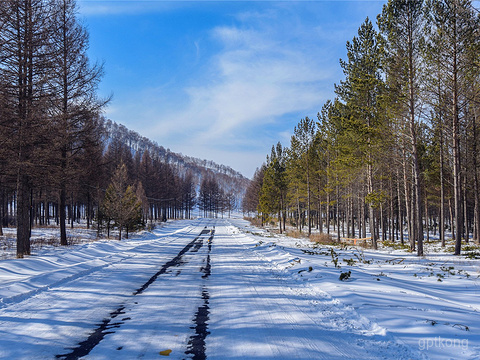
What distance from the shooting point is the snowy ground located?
4.02 m

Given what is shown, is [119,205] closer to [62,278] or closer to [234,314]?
[62,278]

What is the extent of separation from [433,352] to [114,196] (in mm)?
23810

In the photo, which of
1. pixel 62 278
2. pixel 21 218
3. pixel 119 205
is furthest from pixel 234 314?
pixel 119 205

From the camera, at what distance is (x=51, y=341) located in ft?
13.8

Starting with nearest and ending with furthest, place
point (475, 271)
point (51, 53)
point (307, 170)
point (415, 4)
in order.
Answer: point (475, 271) → point (51, 53) → point (415, 4) → point (307, 170)

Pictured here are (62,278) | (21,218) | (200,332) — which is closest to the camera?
(200,332)

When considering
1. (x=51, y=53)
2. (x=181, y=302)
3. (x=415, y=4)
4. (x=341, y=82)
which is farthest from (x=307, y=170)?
(x=181, y=302)

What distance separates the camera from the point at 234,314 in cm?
552

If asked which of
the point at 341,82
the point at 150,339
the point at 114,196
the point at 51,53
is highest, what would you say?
the point at 341,82

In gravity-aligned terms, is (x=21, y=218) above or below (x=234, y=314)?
above

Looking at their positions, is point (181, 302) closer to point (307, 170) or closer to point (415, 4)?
point (415, 4)


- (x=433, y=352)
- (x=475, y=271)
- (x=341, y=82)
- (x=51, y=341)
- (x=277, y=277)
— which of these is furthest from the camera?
(x=341, y=82)

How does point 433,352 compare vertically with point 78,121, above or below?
below

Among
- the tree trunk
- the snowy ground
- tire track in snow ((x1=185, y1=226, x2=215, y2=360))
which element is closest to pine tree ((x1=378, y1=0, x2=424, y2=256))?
the snowy ground
